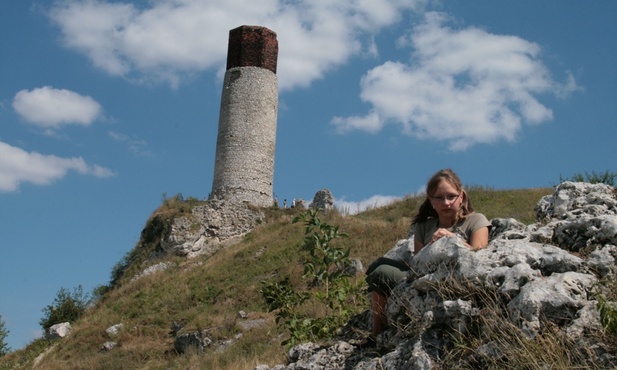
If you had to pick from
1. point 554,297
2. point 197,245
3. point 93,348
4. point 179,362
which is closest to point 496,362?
point 554,297

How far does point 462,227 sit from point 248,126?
25.5 m

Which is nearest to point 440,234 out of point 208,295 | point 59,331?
point 208,295

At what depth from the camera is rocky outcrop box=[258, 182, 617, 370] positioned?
3.48 m

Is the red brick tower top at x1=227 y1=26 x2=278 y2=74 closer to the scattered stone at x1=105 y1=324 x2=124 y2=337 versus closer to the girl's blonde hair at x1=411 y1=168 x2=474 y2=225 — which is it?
the scattered stone at x1=105 y1=324 x2=124 y2=337

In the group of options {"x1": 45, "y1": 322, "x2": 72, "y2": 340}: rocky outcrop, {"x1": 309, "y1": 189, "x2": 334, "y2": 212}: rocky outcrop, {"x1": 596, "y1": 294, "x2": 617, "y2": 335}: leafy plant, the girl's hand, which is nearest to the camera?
{"x1": 596, "y1": 294, "x2": 617, "y2": 335}: leafy plant

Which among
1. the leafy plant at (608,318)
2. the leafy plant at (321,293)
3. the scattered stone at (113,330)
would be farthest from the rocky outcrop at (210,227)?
the leafy plant at (608,318)

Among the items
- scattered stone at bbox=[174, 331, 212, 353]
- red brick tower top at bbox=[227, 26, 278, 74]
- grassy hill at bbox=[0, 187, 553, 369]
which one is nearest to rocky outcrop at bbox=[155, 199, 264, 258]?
grassy hill at bbox=[0, 187, 553, 369]

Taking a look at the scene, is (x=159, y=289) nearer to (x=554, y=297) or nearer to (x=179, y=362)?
(x=179, y=362)

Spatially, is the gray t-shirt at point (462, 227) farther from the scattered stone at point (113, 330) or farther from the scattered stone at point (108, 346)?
the scattered stone at point (113, 330)

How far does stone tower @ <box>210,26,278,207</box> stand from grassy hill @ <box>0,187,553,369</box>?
192 cm

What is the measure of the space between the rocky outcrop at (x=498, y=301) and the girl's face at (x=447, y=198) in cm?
38

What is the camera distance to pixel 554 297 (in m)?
3.55

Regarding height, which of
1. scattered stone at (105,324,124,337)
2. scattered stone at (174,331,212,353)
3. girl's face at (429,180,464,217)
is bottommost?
scattered stone at (174,331,212,353)

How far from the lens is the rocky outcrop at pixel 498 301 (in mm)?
3480
